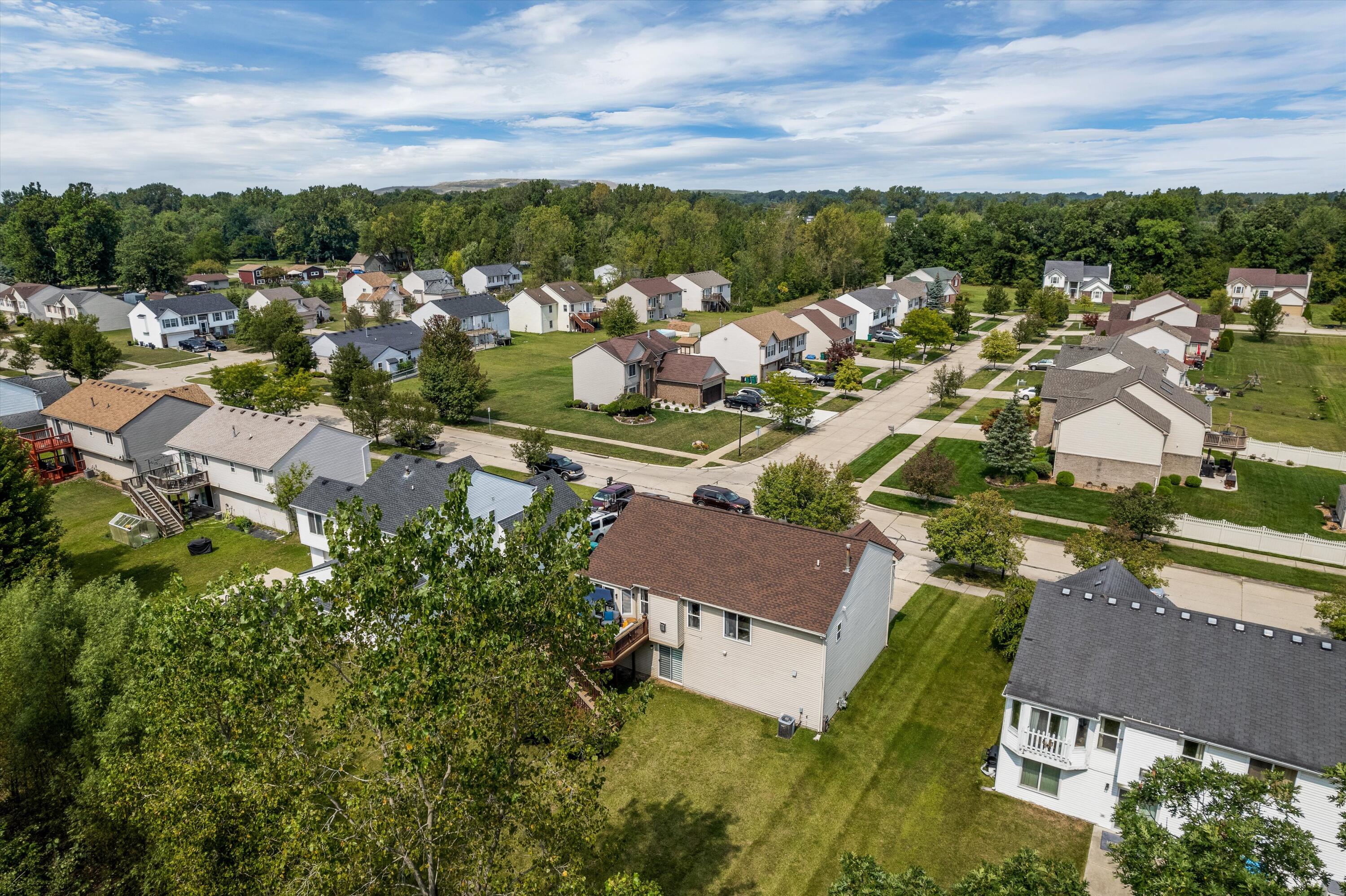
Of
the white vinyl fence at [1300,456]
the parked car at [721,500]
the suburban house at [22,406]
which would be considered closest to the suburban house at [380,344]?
the suburban house at [22,406]

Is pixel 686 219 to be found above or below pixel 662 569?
above

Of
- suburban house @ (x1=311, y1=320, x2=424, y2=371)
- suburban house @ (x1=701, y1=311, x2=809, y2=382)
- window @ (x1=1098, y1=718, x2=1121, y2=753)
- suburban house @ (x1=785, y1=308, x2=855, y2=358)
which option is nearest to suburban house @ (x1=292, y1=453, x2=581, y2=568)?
window @ (x1=1098, y1=718, x2=1121, y2=753)

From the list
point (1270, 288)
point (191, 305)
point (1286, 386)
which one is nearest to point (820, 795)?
point (1286, 386)

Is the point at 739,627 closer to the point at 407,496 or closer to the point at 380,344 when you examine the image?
the point at 407,496

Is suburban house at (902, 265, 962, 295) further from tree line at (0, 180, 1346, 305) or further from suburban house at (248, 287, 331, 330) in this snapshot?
suburban house at (248, 287, 331, 330)

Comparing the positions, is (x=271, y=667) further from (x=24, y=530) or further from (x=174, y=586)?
(x=24, y=530)

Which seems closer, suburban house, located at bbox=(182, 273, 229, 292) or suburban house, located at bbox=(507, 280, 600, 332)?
suburban house, located at bbox=(507, 280, 600, 332)

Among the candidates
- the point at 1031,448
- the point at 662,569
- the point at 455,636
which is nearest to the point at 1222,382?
the point at 1031,448
